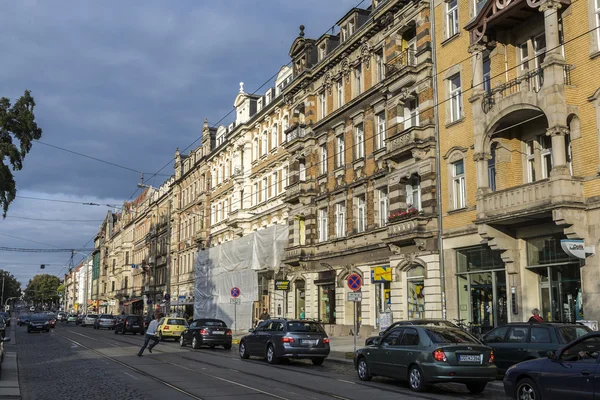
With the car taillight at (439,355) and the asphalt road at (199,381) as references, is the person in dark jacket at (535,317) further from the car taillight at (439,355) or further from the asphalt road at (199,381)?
the car taillight at (439,355)

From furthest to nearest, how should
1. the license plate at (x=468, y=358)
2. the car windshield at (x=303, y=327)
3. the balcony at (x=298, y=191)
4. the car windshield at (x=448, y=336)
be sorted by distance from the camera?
the balcony at (x=298, y=191) → the car windshield at (x=303, y=327) → the car windshield at (x=448, y=336) → the license plate at (x=468, y=358)

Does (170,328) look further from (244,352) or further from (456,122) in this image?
(456,122)

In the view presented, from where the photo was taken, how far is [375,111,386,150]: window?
32156mm

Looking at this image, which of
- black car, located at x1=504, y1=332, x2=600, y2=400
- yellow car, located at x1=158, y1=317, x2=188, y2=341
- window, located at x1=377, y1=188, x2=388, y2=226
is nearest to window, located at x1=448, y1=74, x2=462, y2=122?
window, located at x1=377, y1=188, x2=388, y2=226

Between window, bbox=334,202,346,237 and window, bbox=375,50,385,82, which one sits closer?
window, bbox=375,50,385,82

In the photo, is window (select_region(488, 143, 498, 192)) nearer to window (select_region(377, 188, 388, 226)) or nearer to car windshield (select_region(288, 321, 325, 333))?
window (select_region(377, 188, 388, 226))

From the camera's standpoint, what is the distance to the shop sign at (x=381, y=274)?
98.7 ft

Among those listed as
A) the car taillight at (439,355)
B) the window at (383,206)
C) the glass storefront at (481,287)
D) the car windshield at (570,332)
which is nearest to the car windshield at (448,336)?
the car taillight at (439,355)

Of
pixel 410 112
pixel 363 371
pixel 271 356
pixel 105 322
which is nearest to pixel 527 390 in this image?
pixel 363 371

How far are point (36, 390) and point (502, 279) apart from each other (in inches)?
653

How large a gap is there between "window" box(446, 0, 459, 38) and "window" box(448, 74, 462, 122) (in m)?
1.88

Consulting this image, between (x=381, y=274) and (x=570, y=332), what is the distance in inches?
637

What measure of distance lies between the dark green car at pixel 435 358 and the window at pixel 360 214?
17.6 m

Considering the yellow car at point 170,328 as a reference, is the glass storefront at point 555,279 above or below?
above
